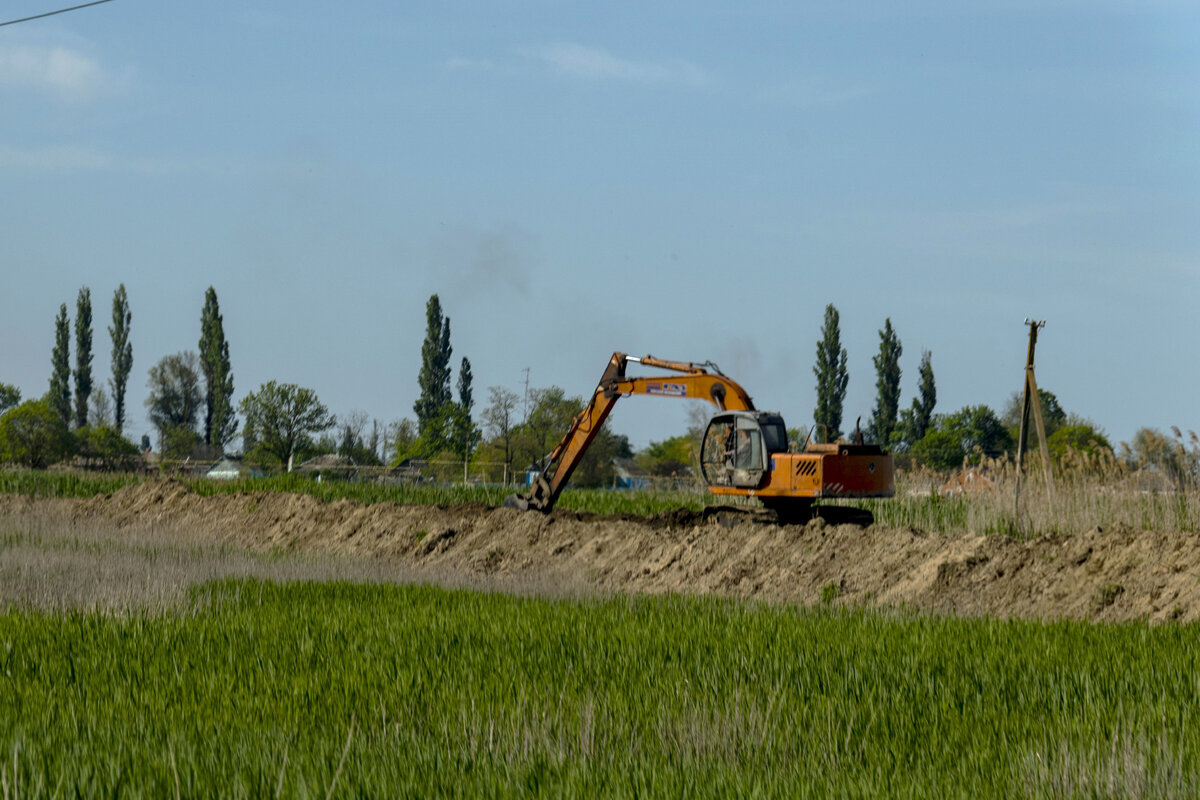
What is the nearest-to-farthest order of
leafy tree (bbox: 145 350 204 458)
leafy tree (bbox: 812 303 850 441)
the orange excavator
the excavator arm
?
1. the orange excavator
2. the excavator arm
3. leafy tree (bbox: 812 303 850 441)
4. leafy tree (bbox: 145 350 204 458)

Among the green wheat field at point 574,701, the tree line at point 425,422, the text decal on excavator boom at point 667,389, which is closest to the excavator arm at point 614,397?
the text decal on excavator boom at point 667,389

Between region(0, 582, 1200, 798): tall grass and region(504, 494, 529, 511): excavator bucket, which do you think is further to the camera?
region(504, 494, 529, 511): excavator bucket

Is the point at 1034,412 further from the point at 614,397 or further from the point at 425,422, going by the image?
the point at 425,422

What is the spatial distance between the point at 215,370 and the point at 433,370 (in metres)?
17.5

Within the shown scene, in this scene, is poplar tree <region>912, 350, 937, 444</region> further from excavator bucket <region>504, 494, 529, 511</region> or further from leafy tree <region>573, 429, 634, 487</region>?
excavator bucket <region>504, 494, 529, 511</region>

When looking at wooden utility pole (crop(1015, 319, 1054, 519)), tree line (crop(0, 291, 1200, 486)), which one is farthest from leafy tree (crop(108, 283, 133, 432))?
wooden utility pole (crop(1015, 319, 1054, 519))

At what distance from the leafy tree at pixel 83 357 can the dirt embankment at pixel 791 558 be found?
71.6 metres

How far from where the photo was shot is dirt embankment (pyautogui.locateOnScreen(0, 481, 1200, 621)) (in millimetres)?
15031

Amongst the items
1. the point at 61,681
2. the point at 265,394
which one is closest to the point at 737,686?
the point at 61,681

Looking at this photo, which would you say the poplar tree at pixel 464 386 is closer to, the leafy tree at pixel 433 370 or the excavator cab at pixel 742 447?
the leafy tree at pixel 433 370

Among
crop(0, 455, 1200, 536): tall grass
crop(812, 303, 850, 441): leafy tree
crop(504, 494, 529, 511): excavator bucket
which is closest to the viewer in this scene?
crop(0, 455, 1200, 536): tall grass

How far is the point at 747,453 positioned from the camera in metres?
20.8

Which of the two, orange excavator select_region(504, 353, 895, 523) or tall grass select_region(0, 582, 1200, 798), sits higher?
orange excavator select_region(504, 353, 895, 523)

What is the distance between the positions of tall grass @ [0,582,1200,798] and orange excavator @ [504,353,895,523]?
7826 mm
